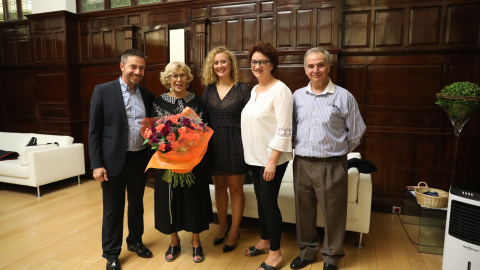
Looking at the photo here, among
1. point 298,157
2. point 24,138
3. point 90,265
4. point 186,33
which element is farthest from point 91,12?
point 298,157

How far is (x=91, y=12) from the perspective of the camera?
533 centimetres

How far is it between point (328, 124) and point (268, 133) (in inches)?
16.9

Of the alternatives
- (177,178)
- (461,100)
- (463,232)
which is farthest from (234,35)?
(463,232)

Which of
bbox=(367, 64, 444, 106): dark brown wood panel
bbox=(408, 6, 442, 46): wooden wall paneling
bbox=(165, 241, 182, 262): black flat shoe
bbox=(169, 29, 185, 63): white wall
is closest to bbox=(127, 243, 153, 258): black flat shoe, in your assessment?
bbox=(165, 241, 182, 262): black flat shoe

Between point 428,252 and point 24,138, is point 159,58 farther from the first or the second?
point 428,252

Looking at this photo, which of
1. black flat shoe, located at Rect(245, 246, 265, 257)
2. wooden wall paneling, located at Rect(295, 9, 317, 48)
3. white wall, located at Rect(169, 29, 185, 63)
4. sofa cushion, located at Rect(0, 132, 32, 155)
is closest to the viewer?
black flat shoe, located at Rect(245, 246, 265, 257)

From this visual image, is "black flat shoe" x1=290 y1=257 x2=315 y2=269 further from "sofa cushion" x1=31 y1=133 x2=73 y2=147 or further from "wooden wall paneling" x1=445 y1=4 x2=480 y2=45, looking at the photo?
"sofa cushion" x1=31 y1=133 x2=73 y2=147

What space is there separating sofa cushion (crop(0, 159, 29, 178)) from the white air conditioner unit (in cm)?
488

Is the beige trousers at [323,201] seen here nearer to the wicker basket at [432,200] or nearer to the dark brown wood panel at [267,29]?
the wicker basket at [432,200]

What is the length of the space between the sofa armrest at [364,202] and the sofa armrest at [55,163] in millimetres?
4085

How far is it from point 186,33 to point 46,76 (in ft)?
9.45

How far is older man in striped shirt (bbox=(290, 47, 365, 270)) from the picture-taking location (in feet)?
7.43

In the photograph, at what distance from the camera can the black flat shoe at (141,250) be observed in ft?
8.75

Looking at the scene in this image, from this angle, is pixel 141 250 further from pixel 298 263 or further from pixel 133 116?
pixel 298 263
